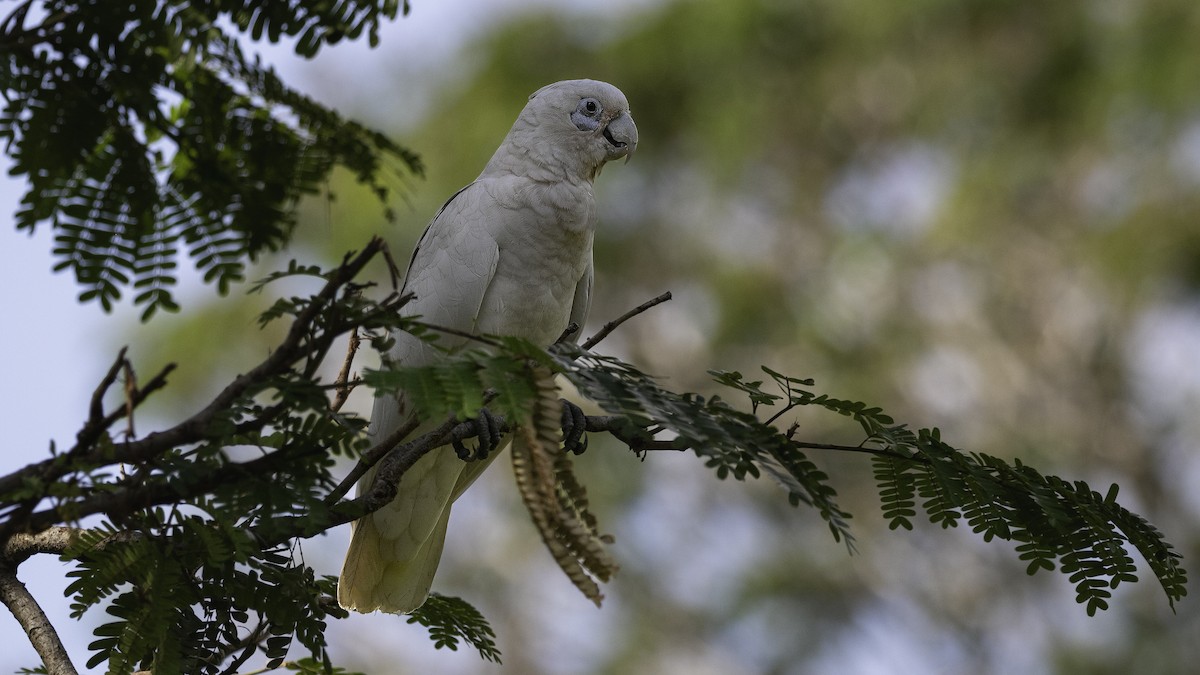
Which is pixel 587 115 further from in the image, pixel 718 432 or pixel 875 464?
pixel 718 432

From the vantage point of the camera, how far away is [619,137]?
2.91m

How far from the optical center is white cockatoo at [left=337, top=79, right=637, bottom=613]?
259cm

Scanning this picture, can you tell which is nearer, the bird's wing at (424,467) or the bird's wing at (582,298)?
the bird's wing at (424,467)

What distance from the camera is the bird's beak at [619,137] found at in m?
2.90

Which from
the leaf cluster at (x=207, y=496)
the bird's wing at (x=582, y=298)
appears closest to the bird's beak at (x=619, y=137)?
the bird's wing at (x=582, y=298)

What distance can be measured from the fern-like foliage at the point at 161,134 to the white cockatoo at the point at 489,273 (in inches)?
13.2

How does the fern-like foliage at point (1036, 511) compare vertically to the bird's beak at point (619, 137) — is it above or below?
below

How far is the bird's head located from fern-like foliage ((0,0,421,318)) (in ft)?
1.62

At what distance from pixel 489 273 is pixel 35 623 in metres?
1.26

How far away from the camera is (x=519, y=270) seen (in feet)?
8.79

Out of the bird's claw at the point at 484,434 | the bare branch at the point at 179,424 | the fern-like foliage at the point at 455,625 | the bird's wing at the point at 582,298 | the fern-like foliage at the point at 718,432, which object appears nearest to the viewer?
the bare branch at the point at 179,424

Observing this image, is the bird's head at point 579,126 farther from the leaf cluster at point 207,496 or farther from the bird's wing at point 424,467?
the leaf cluster at point 207,496

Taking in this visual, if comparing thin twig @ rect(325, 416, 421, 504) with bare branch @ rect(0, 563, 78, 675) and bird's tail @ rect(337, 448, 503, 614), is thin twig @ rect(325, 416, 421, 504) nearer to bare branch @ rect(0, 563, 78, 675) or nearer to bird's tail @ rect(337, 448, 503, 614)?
bare branch @ rect(0, 563, 78, 675)

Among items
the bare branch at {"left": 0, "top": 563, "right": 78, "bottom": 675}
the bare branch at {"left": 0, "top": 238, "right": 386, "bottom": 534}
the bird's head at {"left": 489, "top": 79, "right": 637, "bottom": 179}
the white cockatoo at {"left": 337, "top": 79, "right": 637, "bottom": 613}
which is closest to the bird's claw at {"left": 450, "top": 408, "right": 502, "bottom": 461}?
the white cockatoo at {"left": 337, "top": 79, "right": 637, "bottom": 613}
